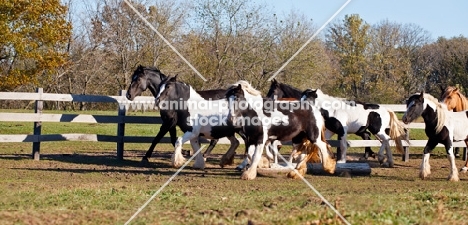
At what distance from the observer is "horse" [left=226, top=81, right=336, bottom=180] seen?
12.3 m

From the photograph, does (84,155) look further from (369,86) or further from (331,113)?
(369,86)

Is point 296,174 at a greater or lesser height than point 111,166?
greater

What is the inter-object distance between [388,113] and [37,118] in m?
8.47

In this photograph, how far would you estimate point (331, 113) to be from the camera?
14.9 metres

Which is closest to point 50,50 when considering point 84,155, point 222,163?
point 84,155

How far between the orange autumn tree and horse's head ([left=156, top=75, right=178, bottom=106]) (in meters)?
22.5

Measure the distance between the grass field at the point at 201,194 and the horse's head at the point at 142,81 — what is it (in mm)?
1697

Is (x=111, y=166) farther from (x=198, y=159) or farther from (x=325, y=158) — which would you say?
(x=325, y=158)

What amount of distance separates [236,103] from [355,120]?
418 cm

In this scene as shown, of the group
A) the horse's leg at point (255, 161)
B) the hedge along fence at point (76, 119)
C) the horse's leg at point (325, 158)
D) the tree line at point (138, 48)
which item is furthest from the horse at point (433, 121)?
the tree line at point (138, 48)

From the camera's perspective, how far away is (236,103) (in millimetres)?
12281

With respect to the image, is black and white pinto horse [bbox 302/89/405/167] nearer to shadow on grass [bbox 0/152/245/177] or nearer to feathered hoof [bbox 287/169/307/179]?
feathered hoof [bbox 287/169/307/179]

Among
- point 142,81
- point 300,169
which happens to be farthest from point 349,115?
point 142,81

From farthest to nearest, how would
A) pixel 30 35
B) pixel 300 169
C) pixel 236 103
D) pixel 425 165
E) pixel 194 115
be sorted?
pixel 30 35 → pixel 194 115 → pixel 425 165 → pixel 300 169 → pixel 236 103
